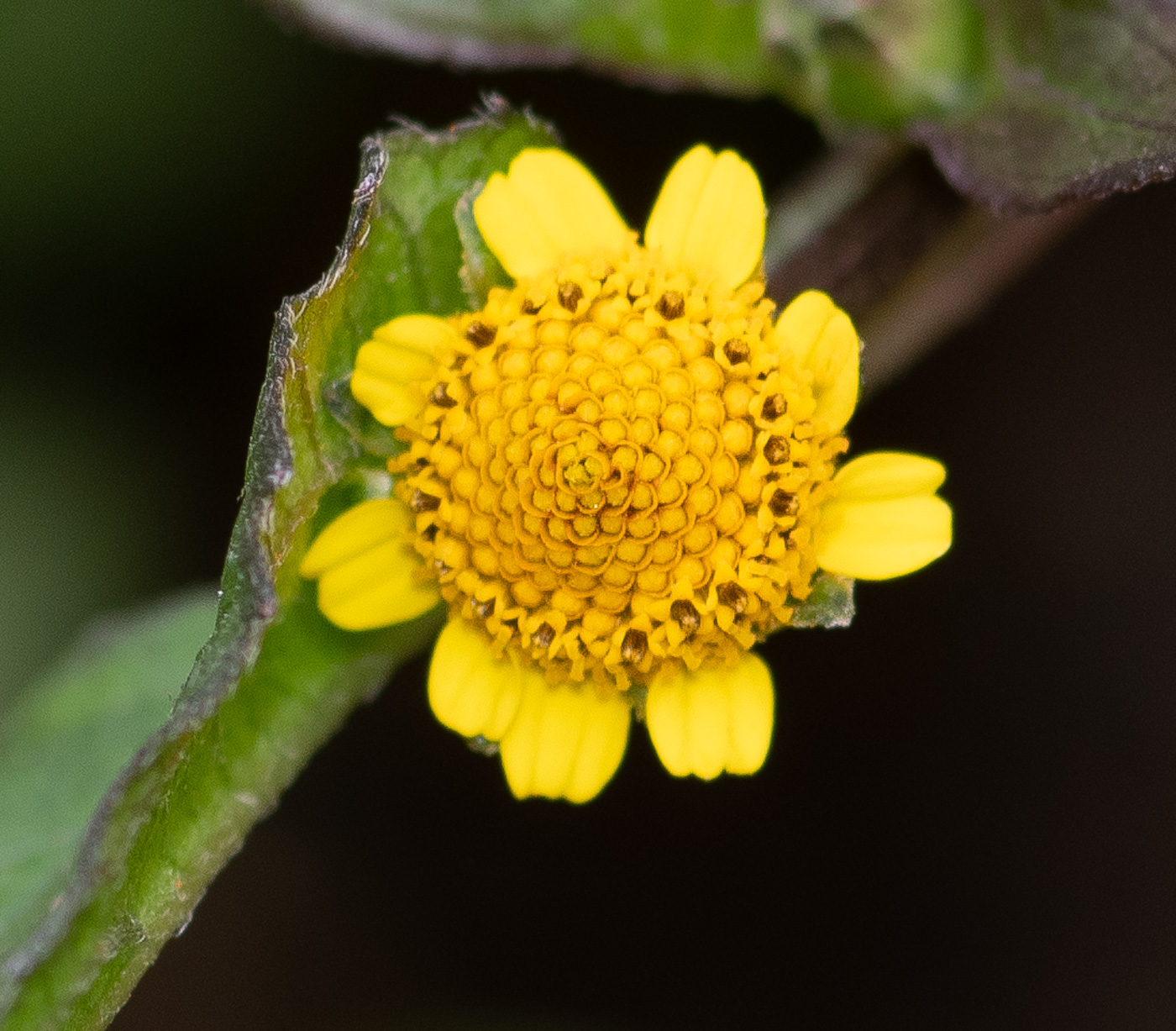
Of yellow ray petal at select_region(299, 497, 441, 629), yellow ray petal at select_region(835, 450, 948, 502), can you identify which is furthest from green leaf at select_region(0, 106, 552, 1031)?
yellow ray petal at select_region(835, 450, 948, 502)

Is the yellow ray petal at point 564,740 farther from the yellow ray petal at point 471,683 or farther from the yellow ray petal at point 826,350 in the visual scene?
the yellow ray petal at point 826,350

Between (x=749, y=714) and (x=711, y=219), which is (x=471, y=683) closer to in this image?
(x=749, y=714)

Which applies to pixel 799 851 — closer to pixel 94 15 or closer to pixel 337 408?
pixel 337 408

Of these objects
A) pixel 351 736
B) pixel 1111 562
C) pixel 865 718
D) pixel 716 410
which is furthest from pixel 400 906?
pixel 716 410

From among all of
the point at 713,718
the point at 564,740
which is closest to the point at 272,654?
the point at 564,740

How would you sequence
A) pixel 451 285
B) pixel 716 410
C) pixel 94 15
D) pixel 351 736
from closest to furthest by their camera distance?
pixel 716 410 → pixel 451 285 → pixel 94 15 → pixel 351 736

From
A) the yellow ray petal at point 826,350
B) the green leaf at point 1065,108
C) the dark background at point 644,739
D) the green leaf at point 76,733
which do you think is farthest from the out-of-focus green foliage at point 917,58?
the green leaf at point 76,733
